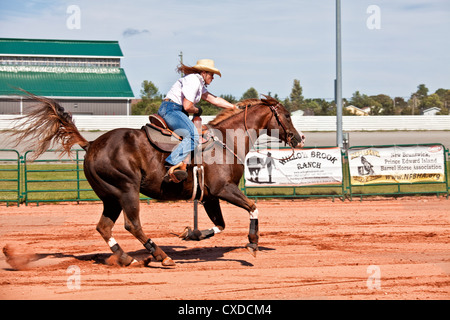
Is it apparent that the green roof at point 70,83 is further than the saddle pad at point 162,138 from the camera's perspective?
Yes

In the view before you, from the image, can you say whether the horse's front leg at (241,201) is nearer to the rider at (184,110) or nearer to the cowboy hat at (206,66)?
the rider at (184,110)

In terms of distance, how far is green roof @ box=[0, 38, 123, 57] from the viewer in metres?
57.3

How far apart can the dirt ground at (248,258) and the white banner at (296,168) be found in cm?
211

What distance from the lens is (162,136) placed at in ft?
26.5

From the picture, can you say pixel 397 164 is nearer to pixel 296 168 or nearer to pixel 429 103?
pixel 296 168

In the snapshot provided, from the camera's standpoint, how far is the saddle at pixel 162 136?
26.3 feet

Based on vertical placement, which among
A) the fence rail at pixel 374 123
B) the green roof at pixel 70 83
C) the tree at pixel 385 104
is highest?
the green roof at pixel 70 83

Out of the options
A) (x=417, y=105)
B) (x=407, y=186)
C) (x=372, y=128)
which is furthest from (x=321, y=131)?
(x=407, y=186)

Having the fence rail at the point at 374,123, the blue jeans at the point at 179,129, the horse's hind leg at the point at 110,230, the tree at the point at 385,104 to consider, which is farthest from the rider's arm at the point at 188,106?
the tree at the point at 385,104

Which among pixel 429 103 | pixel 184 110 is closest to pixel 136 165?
pixel 184 110

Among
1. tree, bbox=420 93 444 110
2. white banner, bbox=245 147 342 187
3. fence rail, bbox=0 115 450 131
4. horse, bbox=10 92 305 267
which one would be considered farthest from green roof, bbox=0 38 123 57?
horse, bbox=10 92 305 267

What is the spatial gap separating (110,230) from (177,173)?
4.79 ft

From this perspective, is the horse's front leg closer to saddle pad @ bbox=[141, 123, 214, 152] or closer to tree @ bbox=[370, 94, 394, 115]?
saddle pad @ bbox=[141, 123, 214, 152]

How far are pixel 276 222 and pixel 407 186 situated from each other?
24.7ft
